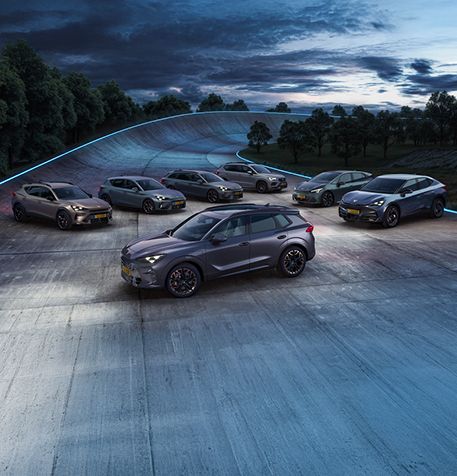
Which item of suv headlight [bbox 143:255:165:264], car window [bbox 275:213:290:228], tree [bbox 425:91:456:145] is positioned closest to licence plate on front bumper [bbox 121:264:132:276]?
suv headlight [bbox 143:255:165:264]

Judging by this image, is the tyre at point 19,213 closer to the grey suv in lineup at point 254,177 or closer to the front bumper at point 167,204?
the front bumper at point 167,204

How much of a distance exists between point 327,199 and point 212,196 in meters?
5.03

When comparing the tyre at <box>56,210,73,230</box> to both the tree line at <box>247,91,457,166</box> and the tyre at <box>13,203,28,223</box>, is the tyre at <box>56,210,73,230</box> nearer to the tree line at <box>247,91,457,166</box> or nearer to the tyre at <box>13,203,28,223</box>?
→ the tyre at <box>13,203,28,223</box>

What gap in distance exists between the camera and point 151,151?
4819 cm

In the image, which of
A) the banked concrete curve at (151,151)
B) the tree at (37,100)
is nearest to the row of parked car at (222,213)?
the banked concrete curve at (151,151)

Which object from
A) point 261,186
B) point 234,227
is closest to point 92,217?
point 234,227

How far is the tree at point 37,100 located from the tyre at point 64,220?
32302 mm

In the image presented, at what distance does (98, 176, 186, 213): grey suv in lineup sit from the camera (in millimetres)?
18641

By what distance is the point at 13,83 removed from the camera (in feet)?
129

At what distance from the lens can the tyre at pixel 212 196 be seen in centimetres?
2140

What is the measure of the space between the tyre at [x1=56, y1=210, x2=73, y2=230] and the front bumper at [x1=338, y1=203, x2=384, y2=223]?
899 centimetres

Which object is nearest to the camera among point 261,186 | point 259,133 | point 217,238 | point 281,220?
point 217,238

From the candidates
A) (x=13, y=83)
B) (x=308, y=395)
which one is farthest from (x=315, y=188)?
(x=13, y=83)

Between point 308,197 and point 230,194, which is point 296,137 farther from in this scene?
point 308,197
